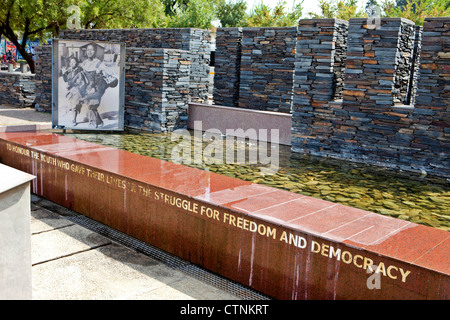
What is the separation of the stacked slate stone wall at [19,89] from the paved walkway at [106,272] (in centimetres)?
1368

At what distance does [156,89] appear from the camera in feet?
45.2

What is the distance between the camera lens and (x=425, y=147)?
31.9 feet

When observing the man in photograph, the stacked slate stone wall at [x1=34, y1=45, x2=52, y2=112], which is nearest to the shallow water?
the man in photograph

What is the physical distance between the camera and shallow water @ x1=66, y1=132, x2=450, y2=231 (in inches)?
287

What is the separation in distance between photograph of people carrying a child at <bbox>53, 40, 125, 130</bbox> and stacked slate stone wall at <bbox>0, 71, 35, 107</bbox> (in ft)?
24.7

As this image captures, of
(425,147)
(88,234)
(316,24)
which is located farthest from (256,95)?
(88,234)

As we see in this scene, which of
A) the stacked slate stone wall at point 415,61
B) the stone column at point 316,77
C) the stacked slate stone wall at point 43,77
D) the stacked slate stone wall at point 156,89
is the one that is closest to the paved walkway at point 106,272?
the stone column at point 316,77

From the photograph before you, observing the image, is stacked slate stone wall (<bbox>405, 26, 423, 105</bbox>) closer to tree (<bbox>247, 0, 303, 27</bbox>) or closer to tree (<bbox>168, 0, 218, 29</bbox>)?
tree (<bbox>247, 0, 303, 27</bbox>)

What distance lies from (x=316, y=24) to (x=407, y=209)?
5.63 meters

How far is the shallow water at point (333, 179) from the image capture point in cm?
729

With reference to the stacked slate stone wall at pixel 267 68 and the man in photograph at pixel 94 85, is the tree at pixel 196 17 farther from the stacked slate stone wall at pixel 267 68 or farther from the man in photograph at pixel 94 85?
the man in photograph at pixel 94 85

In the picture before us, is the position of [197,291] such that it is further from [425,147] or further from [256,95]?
[256,95]

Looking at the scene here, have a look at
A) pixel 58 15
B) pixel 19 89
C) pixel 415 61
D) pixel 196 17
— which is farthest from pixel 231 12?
pixel 415 61

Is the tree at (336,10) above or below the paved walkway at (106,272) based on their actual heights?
above
